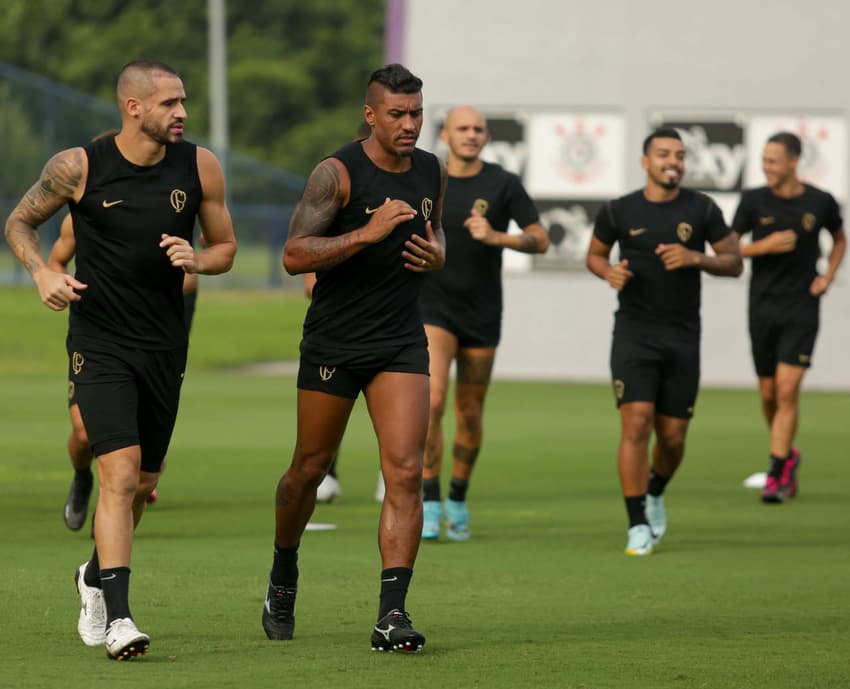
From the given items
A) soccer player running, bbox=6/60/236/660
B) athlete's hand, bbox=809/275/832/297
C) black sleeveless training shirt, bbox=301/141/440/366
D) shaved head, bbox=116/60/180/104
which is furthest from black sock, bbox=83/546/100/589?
athlete's hand, bbox=809/275/832/297

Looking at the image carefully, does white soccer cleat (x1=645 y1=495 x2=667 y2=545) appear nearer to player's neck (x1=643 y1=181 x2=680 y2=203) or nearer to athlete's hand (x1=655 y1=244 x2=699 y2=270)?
athlete's hand (x1=655 y1=244 x2=699 y2=270)

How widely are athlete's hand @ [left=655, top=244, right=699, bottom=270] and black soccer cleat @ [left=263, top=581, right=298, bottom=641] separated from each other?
3.56 m

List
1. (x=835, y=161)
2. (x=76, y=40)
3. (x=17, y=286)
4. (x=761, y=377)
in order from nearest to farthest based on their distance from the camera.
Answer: (x=761, y=377)
(x=835, y=161)
(x=17, y=286)
(x=76, y=40)

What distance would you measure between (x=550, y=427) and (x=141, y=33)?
49720 millimetres

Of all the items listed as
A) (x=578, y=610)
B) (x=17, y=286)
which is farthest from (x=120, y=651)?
(x=17, y=286)

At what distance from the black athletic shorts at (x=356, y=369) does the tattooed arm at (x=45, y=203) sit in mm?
1024

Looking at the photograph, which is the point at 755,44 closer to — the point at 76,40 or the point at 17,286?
the point at 17,286

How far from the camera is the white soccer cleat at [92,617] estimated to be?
777 centimetres

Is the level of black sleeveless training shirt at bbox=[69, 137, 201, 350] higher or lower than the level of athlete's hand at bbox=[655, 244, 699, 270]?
higher

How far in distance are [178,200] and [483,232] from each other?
349 cm

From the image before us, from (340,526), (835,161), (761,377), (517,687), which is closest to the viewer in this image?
(517,687)

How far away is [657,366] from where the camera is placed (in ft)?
35.9

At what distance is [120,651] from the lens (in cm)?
732

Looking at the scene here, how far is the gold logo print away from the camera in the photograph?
25.4ft
